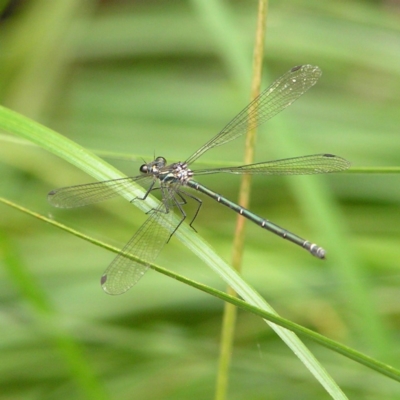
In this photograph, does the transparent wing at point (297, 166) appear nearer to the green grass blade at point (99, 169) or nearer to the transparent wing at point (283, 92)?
the transparent wing at point (283, 92)

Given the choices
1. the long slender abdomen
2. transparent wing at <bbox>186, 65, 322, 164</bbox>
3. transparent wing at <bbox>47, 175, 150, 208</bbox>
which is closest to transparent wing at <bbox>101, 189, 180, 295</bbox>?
transparent wing at <bbox>47, 175, 150, 208</bbox>

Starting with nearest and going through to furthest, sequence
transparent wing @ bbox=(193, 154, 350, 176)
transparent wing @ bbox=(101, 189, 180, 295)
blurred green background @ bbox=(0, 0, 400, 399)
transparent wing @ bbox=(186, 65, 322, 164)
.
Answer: transparent wing @ bbox=(101, 189, 180, 295) < transparent wing @ bbox=(193, 154, 350, 176) < transparent wing @ bbox=(186, 65, 322, 164) < blurred green background @ bbox=(0, 0, 400, 399)

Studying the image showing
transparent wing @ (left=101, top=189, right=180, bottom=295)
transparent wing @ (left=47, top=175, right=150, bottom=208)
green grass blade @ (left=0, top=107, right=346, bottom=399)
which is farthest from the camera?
transparent wing @ (left=47, top=175, right=150, bottom=208)

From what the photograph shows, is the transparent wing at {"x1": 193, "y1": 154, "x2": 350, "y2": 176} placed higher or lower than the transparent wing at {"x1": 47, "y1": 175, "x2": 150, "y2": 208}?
higher

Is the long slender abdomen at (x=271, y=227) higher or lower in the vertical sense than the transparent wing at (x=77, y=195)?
higher

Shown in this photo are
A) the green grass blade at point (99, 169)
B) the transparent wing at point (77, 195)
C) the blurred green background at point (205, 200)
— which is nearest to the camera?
the green grass blade at point (99, 169)

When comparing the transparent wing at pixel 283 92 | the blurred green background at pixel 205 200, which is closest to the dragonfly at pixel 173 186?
the transparent wing at pixel 283 92

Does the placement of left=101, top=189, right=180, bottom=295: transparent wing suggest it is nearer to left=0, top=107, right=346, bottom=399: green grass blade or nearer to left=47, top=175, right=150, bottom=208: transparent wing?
left=0, top=107, right=346, bottom=399: green grass blade

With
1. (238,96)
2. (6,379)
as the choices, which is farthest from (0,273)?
(238,96)
